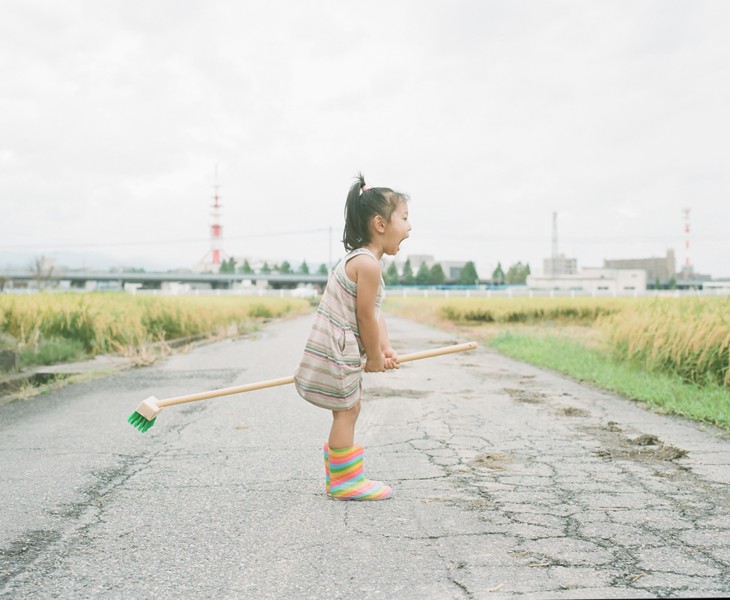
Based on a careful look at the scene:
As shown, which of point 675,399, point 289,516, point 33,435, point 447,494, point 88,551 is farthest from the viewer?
point 675,399

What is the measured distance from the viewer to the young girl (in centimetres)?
326

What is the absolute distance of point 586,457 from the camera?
4.08 metres

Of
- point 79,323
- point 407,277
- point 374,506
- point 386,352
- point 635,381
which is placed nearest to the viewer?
point 374,506

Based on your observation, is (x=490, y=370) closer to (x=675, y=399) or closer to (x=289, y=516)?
(x=675, y=399)

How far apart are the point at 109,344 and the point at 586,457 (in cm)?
871

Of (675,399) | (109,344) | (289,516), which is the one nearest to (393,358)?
(289,516)

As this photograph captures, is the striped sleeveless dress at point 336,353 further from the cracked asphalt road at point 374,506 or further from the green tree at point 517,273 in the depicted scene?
the green tree at point 517,273

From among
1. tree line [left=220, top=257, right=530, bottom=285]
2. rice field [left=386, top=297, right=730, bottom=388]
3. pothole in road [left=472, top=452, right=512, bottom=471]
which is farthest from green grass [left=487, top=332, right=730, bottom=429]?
tree line [left=220, top=257, right=530, bottom=285]

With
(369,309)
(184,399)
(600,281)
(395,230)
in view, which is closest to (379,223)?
(395,230)

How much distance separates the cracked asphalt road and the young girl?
0.18 m

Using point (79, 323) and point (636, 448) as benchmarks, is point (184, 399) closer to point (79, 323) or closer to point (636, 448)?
point (636, 448)

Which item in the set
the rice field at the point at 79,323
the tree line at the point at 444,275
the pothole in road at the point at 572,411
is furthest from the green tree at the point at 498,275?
the pothole in road at the point at 572,411

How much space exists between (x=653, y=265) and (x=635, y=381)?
11551 centimetres

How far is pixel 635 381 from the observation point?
750 cm
